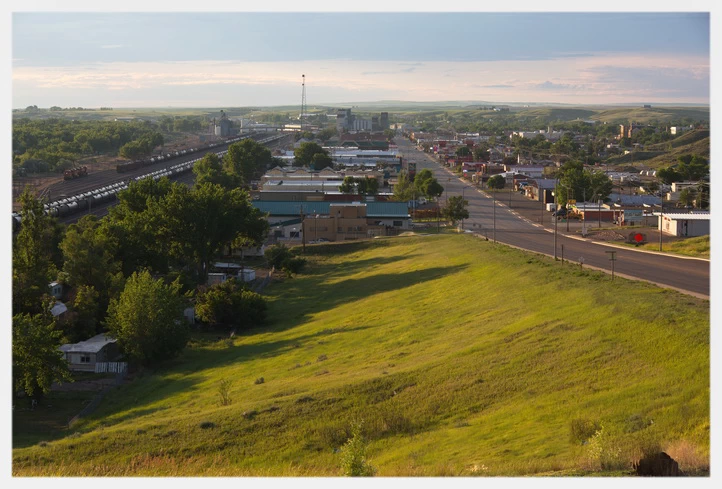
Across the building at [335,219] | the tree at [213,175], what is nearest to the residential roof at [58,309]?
Answer: the building at [335,219]

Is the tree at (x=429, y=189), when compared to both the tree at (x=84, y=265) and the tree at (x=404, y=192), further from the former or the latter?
the tree at (x=84, y=265)

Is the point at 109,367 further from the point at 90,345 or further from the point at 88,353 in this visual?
the point at 90,345

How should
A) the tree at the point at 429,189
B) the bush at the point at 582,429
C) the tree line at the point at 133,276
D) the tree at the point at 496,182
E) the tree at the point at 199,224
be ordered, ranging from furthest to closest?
the tree at the point at 496,182 < the tree at the point at 429,189 < the tree at the point at 199,224 < the tree line at the point at 133,276 < the bush at the point at 582,429

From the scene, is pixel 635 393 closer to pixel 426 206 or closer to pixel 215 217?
pixel 215 217

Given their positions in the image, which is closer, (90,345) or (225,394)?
(225,394)

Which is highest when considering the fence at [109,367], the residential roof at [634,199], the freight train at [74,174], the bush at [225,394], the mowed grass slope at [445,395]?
the freight train at [74,174]

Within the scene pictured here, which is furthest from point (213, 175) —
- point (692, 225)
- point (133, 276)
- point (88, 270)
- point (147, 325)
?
point (147, 325)

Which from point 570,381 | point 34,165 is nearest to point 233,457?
point 570,381
